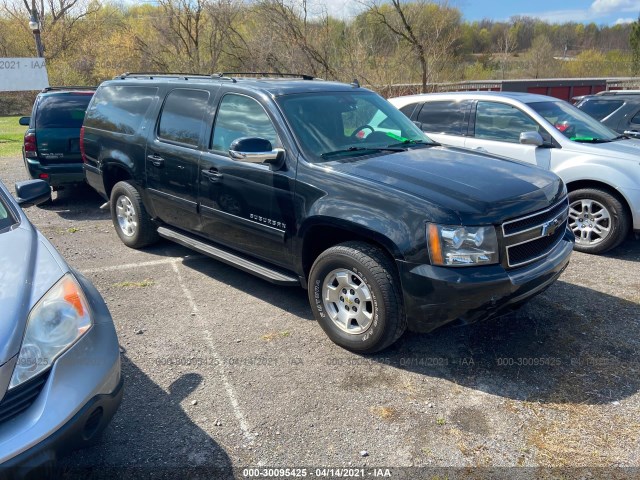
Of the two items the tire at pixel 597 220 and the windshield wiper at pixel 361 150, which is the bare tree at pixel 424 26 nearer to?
the tire at pixel 597 220

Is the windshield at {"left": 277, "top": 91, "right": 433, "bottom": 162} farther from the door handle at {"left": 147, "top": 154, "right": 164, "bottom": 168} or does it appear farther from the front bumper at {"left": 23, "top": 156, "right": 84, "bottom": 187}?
the front bumper at {"left": 23, "top": 156, "right": 84, "bottom": 187}

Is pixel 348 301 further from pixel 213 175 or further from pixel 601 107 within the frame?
pixel 601 107

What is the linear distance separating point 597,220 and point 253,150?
4270 mm

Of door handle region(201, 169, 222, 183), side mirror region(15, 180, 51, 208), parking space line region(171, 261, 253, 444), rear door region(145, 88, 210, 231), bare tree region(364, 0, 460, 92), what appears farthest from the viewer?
bare tree region(364, 0, 460, 92)

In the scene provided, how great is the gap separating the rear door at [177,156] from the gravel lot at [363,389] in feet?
2.64

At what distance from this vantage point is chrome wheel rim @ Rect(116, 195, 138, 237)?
20.0 ft

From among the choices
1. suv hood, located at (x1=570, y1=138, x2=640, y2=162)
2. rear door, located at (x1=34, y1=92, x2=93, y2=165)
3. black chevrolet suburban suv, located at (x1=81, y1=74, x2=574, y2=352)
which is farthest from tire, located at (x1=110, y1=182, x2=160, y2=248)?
suv hood, located at (x1=570, y1=138, x2=640, y2=162)

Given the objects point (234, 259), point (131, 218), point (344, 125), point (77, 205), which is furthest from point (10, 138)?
point (344, 125)

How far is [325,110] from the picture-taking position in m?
4.57

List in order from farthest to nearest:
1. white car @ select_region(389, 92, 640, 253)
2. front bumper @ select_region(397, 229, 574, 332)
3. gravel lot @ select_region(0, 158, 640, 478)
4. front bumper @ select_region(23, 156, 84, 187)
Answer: front bumper @ select_region(23, 156, 84, 187) → white car @ select_region(389, 92, 640, 253) → front bumper @ select_region(397, 229, 574, 332) → gravel lot @ select_region(0, 158, 640, 478)

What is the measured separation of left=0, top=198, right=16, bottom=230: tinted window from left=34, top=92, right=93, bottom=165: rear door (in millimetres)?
5431

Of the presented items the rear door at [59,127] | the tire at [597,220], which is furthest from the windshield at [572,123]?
the rear door at [59,127]

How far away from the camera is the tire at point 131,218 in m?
5.91

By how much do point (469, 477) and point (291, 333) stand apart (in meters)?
1.90
